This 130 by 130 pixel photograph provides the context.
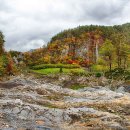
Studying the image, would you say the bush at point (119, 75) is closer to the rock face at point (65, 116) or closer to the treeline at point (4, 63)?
the treeline at point (4, 63)

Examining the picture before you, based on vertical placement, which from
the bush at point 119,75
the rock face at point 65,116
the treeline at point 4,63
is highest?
the treeline at point 4,63

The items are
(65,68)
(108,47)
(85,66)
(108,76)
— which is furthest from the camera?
(85,66)

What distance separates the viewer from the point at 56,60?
171625mm

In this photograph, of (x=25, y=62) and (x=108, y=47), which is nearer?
(x=108, y=47)

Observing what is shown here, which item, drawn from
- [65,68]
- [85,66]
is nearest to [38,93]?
[65,68]

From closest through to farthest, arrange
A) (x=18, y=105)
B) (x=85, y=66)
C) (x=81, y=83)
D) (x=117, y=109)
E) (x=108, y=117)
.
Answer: (x=108, y=117), (x=18, y=105), (x=117, y=109), (x=81, y=83), (x=85, y=66)

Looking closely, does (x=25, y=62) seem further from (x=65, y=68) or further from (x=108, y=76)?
(x=108, y=76)

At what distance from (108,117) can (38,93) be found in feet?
72.2

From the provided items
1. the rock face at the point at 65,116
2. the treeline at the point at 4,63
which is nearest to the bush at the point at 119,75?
the treeline at the point at 4,63

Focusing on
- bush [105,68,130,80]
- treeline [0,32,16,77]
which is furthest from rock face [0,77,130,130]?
treeline [0,32,16,77]

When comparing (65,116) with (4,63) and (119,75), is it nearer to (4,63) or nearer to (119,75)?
(119,75)

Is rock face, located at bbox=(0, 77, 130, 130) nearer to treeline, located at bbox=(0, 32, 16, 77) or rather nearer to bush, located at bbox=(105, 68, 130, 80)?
bush, located at bbox=(105, 68, 130, 80)

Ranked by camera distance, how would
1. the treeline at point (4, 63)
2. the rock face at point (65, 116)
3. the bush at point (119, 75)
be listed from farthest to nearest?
the treeline at point (4, 63) < the bush at point (119, 75) < the rock face at point (65, 116)


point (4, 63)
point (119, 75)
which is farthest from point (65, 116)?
point (4, 63)
